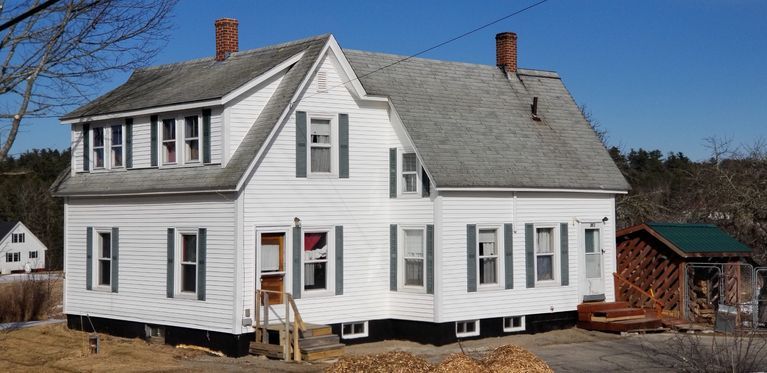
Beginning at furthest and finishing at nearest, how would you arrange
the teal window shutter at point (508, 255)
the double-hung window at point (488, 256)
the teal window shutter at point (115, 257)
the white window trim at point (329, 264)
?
the teal window shutter at point (508, 255), the teal window shutter at point (115, 257), the double-hung window at point (488, 256), the white window trim at point (329, 264)

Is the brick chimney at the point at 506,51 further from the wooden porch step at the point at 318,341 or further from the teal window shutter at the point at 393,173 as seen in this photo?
the wooden porch step at the point at 318,341

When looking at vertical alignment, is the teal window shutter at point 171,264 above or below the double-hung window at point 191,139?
below

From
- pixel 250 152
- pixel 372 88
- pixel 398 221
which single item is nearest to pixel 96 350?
pixel 250 152

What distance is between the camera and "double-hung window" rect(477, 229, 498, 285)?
2425 cm

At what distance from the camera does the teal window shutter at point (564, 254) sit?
2598 cm

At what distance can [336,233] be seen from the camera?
23.1m

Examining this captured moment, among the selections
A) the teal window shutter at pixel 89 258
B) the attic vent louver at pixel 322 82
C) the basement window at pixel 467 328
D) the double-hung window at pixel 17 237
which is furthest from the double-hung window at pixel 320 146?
the double-hung window at pixel 17 237

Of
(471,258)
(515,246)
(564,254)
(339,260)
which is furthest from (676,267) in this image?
(339,260)

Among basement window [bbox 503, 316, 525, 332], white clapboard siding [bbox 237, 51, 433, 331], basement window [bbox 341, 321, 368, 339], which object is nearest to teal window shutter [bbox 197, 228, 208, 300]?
white clapboard siding [bbox 237, 51, 433, 331]

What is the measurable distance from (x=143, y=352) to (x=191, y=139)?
5226mm

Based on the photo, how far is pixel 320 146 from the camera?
23016 millimetres

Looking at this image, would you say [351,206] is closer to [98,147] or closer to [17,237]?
[98,147]

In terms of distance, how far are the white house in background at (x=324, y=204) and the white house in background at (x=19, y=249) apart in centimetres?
6188

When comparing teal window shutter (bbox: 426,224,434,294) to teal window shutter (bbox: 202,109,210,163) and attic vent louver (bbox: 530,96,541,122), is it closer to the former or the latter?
teal window shutter (bbox: 202,109,210,163)
